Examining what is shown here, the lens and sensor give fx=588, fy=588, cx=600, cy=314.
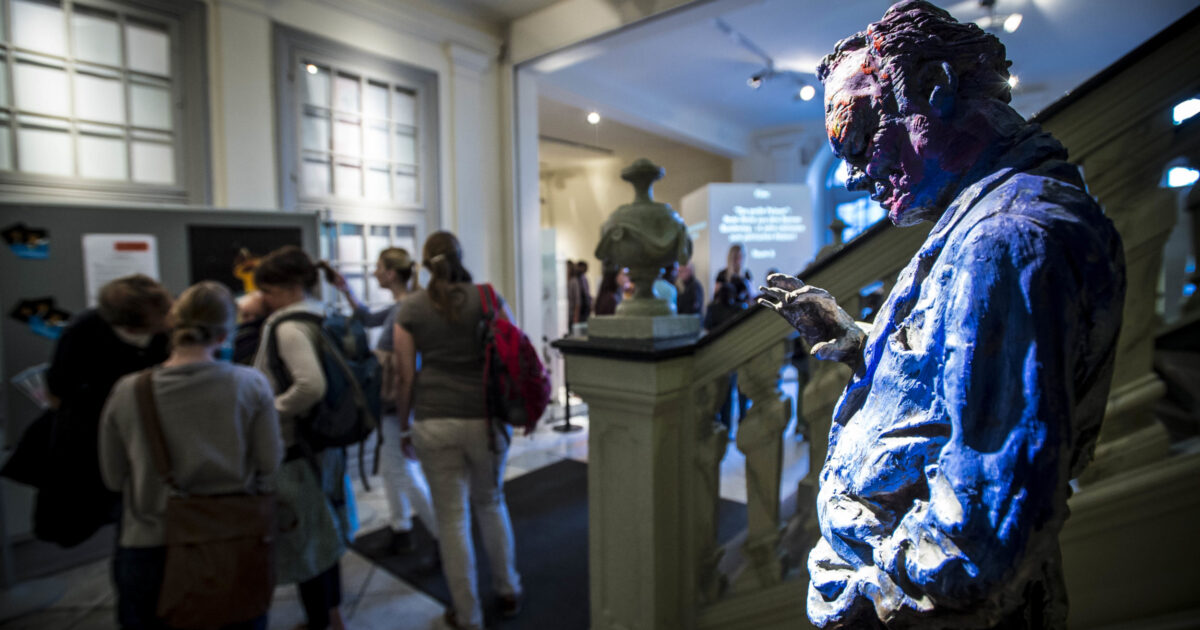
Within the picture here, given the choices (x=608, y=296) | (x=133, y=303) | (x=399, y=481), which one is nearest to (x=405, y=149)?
(x=608, y=296)

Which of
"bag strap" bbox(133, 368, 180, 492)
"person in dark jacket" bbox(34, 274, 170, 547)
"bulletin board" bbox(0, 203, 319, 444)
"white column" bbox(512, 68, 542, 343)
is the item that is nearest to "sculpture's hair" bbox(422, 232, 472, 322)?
"bag strap" bbox(133, 368, 180, 492)

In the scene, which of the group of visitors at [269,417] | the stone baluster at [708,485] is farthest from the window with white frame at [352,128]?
the stone baluster at [708,485]

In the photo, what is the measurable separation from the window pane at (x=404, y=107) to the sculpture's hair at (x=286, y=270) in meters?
3.10

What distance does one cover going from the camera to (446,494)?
2.26 meters

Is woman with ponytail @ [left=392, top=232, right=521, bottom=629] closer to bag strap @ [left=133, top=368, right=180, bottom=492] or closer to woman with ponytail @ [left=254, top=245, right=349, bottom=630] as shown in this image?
woman with ponytail @ [left=254, top=245, right=349, bottom=630]

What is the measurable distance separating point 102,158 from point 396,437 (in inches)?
97.8

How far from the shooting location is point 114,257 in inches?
129

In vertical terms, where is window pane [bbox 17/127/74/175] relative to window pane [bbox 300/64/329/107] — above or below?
below

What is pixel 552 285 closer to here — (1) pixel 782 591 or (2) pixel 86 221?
(2) pixel 86 221

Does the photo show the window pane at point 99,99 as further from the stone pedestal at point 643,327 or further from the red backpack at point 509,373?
the stone pedestal at point 643,327

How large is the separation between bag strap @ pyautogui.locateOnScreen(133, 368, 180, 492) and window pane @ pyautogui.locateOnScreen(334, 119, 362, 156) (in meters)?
3.33

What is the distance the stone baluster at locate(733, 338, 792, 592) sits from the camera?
5.29ft

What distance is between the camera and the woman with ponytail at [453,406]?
2.22 metres

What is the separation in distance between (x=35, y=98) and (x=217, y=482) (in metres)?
2.94
